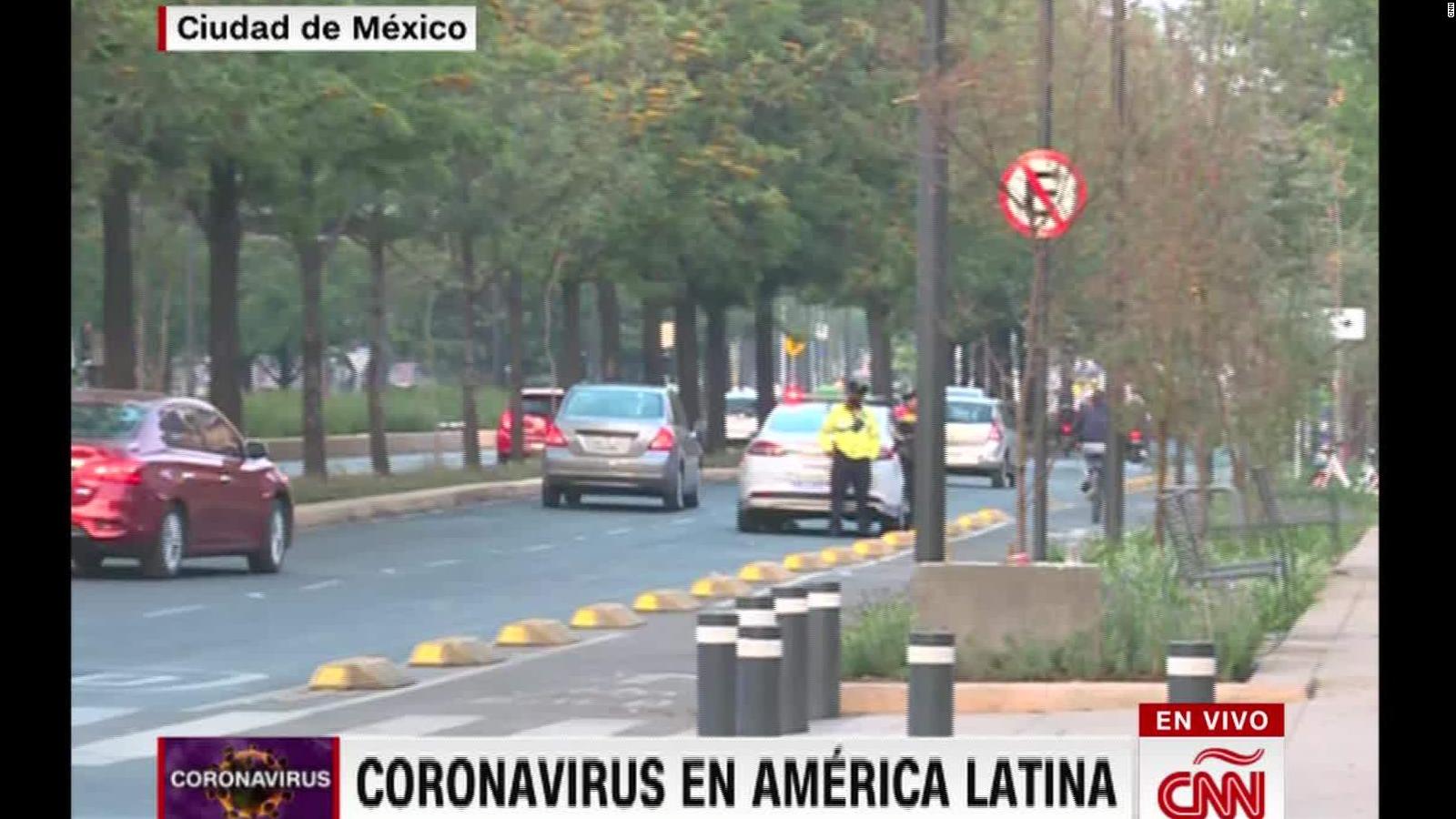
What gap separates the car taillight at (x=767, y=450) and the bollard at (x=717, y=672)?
21.2 metres

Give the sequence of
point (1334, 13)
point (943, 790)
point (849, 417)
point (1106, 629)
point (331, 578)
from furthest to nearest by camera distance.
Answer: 1. point (1334, 13)
2. point (849, 417)
3. point (331, 578)
4. point (1106, 629)
5. point (943, 790)

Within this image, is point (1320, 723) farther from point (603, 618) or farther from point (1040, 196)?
point (603, 618)

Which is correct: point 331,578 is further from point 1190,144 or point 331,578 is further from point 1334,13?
point 1334,13

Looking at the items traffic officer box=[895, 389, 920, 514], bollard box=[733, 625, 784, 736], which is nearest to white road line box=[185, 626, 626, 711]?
bollard box=[733, 625, 784, 736]

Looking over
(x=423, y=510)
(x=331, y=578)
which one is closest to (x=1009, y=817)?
(x=331, y=578)

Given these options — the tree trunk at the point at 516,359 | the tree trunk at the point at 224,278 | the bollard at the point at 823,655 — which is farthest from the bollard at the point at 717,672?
the tree trunk at the point at 516,359

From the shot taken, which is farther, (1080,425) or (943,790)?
(1080,425)

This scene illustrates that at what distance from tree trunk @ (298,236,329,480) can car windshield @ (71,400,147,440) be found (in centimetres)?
1554

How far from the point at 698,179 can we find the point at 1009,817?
42299 mm

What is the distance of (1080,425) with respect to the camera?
44.7 metres

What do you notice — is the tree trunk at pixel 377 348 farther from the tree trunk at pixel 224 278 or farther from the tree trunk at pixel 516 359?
the tree trunk at pixel 516 359

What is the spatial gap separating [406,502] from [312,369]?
3.50 meters

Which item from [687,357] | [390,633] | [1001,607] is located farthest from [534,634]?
[687,357]

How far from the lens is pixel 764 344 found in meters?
64.5
